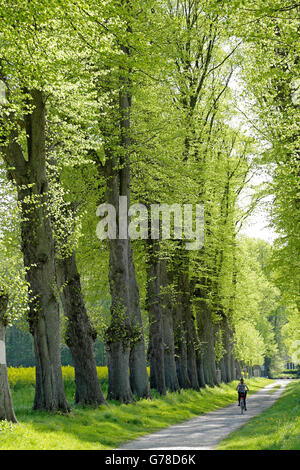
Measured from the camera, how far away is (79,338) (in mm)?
19172

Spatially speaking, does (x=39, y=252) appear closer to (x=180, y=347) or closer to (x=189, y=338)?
(x=180, y=347)

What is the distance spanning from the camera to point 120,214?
2275 cm

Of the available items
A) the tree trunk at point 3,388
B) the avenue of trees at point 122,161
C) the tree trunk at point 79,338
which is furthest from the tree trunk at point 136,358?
the tree trunk at point 3,388

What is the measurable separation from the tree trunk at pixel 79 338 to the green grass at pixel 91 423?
550 mm

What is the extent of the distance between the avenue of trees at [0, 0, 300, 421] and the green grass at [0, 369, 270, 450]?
2.15 ft

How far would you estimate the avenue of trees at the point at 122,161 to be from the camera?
14.2 metres

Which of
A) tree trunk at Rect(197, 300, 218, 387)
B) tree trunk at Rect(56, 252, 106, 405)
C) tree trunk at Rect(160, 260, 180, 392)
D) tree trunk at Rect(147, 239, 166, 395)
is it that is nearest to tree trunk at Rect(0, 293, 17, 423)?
tree trunk at Rect(56, 252, 106, 405)

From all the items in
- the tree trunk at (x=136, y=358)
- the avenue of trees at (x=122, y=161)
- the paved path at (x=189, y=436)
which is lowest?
the paved path at (x=189, y=436)

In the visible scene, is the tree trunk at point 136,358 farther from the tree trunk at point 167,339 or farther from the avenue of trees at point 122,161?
the tree trunk at point 167,339

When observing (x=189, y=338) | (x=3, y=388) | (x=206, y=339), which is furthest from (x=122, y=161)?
(x=206, y=339)

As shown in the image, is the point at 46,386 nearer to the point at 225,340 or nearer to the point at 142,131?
the point at 142,131

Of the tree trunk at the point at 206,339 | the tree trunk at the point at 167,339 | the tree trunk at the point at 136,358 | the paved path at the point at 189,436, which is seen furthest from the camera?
the tree trunk at the point at 206,339

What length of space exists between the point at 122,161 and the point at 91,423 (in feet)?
35.1
